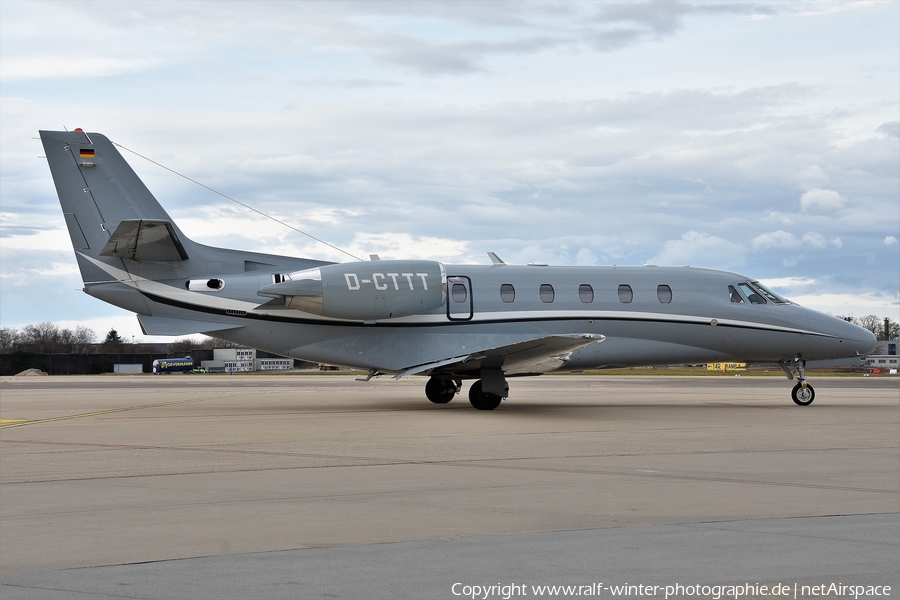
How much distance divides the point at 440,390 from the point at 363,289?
4214 mm

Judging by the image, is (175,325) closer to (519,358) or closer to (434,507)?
(519,358)

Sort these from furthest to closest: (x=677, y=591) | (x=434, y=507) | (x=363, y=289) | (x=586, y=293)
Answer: (x=586, y=293) < (x=363, y=289) < (x=434, y=507) < (x=677, y=591)

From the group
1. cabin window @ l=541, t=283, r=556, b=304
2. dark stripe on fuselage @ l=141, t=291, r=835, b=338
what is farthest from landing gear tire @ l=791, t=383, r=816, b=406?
cabin window @ l=541, t=283, r=556, b=304

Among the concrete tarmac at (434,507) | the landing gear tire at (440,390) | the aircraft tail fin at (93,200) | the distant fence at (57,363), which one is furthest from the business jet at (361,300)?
the distant fence at (57,363)

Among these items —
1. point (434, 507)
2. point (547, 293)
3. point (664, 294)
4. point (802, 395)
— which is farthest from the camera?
point (802, 395)

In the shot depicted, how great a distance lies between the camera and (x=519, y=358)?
63.4 ft

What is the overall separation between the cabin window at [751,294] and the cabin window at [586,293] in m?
4.42

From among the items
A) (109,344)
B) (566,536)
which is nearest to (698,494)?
(566,536)

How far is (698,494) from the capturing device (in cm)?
865

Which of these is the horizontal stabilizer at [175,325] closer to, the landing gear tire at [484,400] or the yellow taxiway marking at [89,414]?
the yellow taxiway marking at [89,414]

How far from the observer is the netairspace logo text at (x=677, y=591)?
5.14 meters

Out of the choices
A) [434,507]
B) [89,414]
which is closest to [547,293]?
[89,414]

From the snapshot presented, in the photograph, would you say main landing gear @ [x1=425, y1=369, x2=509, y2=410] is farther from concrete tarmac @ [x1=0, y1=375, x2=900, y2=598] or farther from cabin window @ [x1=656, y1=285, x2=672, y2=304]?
cabin window @ [x1=656, y1=285, x2=672, y2=304]

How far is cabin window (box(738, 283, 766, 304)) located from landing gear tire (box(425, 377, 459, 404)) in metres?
8.19
